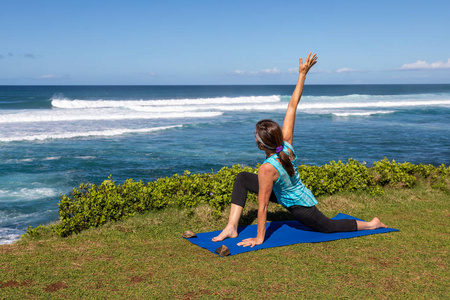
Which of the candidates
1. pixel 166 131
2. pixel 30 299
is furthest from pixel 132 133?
pixel 30 299

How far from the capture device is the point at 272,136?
203 inches

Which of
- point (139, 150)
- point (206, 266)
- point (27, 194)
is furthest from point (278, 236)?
point (139, 150)

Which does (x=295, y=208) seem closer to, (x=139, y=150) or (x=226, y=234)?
(x=226, y=234)

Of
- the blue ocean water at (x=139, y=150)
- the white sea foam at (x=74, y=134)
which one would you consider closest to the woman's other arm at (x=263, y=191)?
the blue ocean water at (x=139, y=150)

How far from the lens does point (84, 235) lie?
5988mm

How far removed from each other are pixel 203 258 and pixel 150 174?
28.3 ft

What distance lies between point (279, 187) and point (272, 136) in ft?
2.68

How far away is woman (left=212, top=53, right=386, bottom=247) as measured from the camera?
5.21 metres

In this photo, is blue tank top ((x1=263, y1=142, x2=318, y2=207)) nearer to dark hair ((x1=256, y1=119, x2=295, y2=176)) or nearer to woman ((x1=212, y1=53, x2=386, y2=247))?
woman ((x1=212, y1=53, x2=386, y2=247))

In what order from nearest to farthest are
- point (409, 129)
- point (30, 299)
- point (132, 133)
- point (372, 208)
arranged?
1. point (30, 299)
2. point (372, 208)
3. point (132, 133)
4. point (409, 129)

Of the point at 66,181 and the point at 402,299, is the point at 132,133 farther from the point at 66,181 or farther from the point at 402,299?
the point at 402,299

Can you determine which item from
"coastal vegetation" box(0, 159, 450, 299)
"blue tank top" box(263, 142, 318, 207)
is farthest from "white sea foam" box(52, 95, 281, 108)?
"blue tank top" box(263, 142, 318, 207)

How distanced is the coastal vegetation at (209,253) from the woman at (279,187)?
1.08 ft

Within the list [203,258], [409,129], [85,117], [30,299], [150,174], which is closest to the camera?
[30,299]
